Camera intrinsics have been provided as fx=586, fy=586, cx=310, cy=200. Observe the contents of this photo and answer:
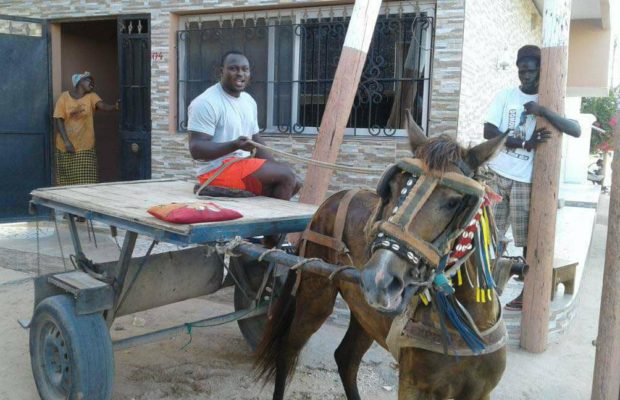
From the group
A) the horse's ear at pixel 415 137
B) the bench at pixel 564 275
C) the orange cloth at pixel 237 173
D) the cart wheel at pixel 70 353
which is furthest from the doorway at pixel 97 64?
the horse's ear at pixel 415 137

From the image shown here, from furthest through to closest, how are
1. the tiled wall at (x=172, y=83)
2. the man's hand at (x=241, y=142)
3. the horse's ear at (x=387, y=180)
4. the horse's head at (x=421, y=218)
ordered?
1. the tiled wall at (x=172, y=83)
2. the man's hand at (x=241, y=142)
3. the horse's ear at (x=387, y=180)
4. the horse's head at (x=421, y=218)

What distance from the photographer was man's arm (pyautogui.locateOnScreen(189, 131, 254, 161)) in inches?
154

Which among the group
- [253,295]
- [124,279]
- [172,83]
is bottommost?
[253,295]

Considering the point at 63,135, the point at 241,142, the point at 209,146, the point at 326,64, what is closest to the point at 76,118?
the point at 63,135

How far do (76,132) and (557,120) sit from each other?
21.1ft

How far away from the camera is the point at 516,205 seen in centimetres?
467

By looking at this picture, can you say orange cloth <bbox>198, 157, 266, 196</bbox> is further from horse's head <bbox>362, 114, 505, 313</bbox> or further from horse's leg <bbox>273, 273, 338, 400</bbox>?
horse's head <bbox>362, 114, 505, 313</bbox>

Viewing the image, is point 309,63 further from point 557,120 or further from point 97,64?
point 97,64

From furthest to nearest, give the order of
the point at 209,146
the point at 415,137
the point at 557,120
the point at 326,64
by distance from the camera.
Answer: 1. the point at 326,64
2. the point at 557,120
3. the point at 209,146
4. the point at 415,137

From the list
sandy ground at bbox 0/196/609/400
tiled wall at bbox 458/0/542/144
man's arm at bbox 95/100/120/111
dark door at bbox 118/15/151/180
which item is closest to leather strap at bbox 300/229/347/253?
sandy ground at bbox 0/196/609/400

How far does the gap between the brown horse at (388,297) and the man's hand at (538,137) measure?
1.62m

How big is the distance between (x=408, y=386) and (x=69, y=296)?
80.5 inches

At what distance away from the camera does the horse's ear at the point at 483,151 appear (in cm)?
212

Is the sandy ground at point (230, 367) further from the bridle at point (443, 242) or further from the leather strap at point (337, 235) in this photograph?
the bridle at point (443, 242)
